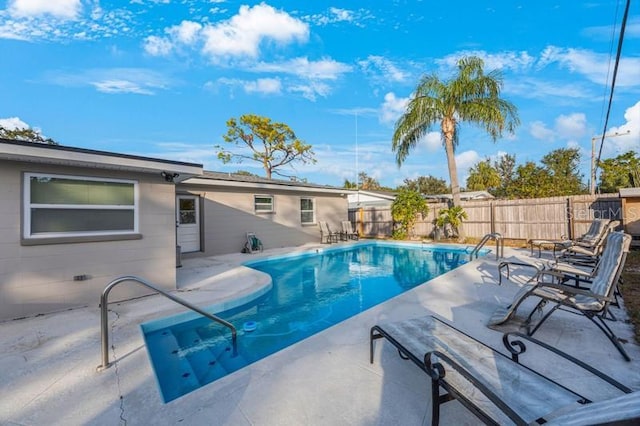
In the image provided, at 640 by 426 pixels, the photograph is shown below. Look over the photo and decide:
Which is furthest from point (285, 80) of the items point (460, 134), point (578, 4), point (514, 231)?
point (514, 231)

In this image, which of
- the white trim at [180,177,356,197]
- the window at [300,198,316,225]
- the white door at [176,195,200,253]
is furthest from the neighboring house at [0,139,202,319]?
the window at [300,198,316,225]

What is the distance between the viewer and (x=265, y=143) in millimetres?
26047

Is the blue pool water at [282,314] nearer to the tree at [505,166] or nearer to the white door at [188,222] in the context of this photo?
the white door at [188,222]

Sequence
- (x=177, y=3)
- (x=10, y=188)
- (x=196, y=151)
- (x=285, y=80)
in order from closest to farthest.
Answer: (x=10, y=188) → (x=177, y=3) → (x=285, y=80) → (x=196, y=151)

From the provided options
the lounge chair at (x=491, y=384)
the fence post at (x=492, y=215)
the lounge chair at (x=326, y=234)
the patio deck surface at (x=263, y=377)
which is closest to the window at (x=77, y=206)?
the patio deck surface at (x=263, y=377)

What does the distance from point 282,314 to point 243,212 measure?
23.3 feet

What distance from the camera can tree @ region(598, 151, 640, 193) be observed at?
21.0m

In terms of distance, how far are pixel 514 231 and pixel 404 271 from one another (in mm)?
7301

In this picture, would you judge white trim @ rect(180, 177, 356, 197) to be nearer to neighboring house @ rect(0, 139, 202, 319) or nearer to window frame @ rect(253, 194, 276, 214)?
window frame @ rect(253, 194, 276, 214)

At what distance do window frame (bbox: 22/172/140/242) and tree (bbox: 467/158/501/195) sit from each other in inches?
1390

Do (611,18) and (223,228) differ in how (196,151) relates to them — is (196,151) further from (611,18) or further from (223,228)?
(611,18)

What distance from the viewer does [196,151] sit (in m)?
24.6

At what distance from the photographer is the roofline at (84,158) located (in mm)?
3936

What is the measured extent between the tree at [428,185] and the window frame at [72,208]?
1522 inches
